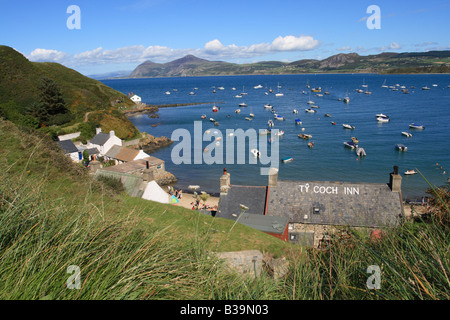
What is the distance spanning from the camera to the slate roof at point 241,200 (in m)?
21.1

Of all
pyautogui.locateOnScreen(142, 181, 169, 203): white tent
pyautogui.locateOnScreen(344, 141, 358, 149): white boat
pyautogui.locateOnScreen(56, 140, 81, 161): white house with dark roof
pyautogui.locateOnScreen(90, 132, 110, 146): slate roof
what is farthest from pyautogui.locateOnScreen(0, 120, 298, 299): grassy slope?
pyautogui.locateOnScreen(344, 141, 358, 149): white boat

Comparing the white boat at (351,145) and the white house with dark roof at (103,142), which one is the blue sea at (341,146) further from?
the white house with dark roof at (103,142)

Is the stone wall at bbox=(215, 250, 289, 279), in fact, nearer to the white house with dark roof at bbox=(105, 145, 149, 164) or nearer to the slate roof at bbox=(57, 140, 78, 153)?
the white house with dark roof at bbox=(105, 145, 149, 164)

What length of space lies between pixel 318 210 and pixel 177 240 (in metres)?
→ 15.2

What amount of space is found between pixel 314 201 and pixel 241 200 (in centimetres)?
466

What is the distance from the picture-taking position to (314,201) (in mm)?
20766

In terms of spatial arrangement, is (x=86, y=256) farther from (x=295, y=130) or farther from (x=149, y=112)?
(x=149, y=112)

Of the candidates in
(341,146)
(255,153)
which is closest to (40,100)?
(255,153)

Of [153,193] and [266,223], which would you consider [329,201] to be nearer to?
[266,223]

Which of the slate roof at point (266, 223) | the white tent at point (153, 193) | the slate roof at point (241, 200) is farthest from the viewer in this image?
the white tent at point (153, 193)

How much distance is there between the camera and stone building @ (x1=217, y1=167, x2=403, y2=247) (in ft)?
64.1

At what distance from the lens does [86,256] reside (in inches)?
189

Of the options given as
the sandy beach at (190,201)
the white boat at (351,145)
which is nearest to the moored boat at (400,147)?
the white boat at (351,145)

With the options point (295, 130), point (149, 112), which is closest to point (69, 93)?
point (149, 112)
